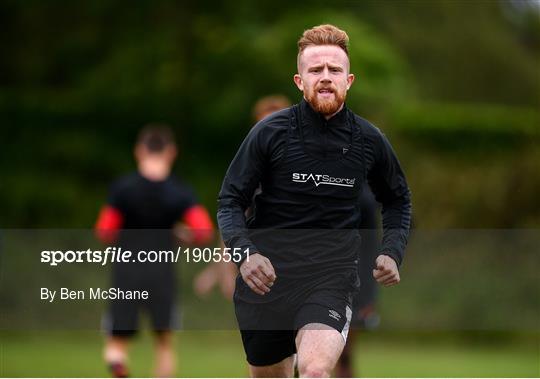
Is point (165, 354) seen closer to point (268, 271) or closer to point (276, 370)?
point (276, 370)

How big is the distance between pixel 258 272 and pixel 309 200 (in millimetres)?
480

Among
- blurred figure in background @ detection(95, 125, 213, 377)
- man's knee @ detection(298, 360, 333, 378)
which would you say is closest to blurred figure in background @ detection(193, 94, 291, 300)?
blurred figure in background @ detection(95, 125, 213, 377)

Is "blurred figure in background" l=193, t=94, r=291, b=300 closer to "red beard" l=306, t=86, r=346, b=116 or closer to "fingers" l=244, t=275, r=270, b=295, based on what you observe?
"red beard" l=306, t=86, r=346, b=116

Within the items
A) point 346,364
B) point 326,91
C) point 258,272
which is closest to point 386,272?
point 258,272

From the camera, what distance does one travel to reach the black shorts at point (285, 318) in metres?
5.69

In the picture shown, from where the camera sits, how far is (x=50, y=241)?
15.1 meters

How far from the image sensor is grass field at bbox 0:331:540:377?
42.4 ft

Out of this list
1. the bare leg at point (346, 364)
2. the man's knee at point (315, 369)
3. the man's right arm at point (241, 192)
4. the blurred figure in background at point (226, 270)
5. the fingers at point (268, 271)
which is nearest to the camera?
the man's knee at point (315, 369)

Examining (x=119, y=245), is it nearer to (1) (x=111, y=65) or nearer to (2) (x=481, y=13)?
(1) (x=111, y=65)

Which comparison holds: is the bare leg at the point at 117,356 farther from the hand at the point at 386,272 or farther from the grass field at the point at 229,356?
the hand at the point at 386,272

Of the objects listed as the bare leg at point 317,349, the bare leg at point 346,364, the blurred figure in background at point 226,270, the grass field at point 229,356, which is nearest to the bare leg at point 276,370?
the bare leg at point 317,349

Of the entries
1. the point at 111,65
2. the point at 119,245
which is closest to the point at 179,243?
the point at 119,245

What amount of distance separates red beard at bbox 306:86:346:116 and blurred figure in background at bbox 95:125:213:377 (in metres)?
3.67

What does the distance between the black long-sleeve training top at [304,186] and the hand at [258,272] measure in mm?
156
